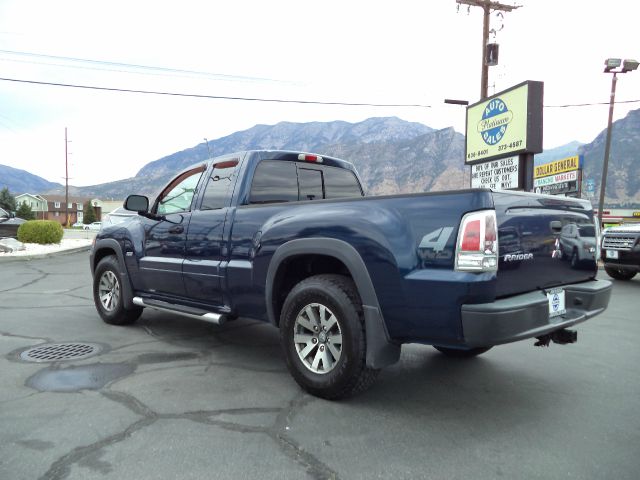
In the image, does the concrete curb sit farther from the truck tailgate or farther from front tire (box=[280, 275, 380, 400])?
the truck tailgate

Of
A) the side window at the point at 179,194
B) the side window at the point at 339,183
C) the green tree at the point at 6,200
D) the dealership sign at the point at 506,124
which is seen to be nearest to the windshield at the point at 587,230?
the side window at the point at 339,183

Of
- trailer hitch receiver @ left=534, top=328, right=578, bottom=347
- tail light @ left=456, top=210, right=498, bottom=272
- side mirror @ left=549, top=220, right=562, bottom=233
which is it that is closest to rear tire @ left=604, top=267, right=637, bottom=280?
trailer hitch receiver @ left=534, top=328, right=578, bottom=347

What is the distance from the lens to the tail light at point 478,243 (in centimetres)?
268

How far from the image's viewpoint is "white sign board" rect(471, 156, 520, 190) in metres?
14.0

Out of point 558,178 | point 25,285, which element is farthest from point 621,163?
point 25,285

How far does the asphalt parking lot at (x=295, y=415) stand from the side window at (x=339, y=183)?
176cm

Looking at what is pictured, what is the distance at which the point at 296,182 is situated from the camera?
4.62 meters

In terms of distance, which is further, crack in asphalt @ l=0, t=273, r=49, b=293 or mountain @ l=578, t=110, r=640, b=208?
mountain @ l=578, t=110, r=640, b=208

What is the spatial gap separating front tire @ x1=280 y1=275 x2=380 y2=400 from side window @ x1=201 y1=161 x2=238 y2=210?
136cm

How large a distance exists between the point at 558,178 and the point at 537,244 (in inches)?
1162

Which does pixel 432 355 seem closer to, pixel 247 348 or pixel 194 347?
pixel 247 348

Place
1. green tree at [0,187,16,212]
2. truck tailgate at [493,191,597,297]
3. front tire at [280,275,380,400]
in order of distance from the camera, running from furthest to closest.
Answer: green tree at [0,187,16,212] < front tire at [280,275,380,400] < truck tailgate at [493,191,597,297]

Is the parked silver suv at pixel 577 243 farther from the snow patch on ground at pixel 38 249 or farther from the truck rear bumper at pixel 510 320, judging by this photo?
the snow patch on ground at pixel 38 249

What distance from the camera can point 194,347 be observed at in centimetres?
484
